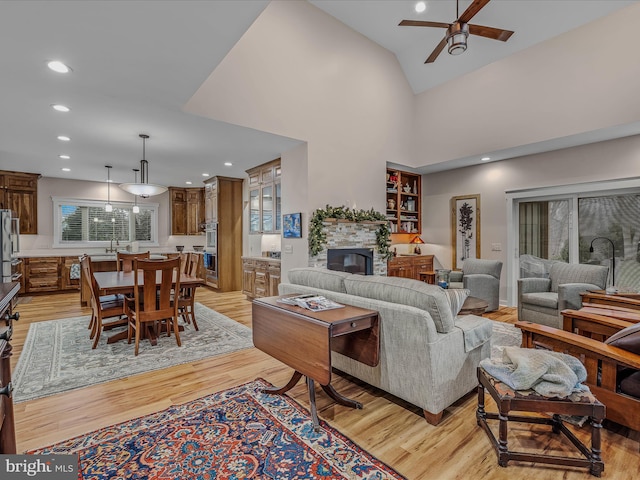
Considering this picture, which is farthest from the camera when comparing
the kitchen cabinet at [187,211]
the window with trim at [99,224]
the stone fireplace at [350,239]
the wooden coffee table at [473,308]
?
the kitchen cabinet at [187,211]

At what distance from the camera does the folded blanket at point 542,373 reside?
1.65 metres

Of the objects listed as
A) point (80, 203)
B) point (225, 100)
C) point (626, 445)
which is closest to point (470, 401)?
point (626, 445)

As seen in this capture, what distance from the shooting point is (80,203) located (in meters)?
7.39

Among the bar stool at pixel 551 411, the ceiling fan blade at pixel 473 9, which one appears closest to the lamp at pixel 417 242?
the ceiling fan blade at pixel 473 9

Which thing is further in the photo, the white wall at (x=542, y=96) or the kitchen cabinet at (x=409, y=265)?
the kitchen cabinet at (x=409, y=265)

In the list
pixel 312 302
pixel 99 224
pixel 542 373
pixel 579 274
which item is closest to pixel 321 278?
pixel 312 302

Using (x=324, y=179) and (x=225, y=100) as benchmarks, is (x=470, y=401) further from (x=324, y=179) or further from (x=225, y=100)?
(x=225, y=100)

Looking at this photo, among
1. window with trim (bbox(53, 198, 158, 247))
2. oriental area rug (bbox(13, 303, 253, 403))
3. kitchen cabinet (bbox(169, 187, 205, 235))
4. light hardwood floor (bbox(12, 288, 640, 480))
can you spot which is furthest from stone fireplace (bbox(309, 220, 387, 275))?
window with trim (bbox(53, 198, 158, 247))

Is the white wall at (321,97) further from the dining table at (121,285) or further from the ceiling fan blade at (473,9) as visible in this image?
the ceiling fan blade at (473,9)

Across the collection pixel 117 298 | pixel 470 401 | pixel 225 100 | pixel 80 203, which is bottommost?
pixel 470 401

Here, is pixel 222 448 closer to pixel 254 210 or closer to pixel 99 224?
pixel 254 210

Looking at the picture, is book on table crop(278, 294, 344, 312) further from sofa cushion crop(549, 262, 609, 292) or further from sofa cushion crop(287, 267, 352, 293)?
sofa cushion crop(549, 262, 609, 292)

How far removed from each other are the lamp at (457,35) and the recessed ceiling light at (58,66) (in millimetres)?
3837

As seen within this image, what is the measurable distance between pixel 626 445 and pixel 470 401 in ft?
2.79
